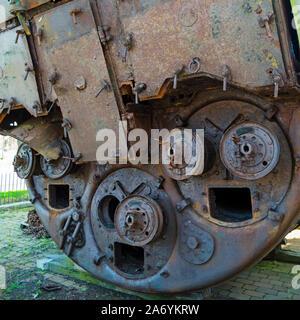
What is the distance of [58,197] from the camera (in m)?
4.88

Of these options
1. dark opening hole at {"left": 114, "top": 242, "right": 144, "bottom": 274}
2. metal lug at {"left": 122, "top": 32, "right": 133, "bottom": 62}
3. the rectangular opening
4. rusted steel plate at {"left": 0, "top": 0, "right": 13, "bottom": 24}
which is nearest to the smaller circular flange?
metal lug at {"left": 122, "top": 32, "right": 133, "bottom": 62}

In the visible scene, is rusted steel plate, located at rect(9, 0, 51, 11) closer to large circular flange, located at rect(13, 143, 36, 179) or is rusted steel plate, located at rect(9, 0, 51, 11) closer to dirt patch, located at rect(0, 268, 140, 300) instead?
large circular flange, located at rect(13, 143, 36, 179)

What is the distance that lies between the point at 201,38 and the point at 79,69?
142 cm

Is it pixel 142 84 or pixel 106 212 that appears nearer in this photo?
pixel 142 84

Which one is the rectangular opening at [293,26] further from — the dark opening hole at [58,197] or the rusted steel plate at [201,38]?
the dark opening hole at [58,197]

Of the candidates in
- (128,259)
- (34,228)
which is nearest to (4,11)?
(128,259)

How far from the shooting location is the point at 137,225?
3.29 metres

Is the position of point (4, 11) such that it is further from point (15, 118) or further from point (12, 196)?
point (12, 196)

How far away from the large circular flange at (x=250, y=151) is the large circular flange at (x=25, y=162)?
10.1ft

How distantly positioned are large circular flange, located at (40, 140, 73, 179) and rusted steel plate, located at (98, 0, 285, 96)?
1.78 m

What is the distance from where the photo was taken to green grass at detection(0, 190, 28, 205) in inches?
435

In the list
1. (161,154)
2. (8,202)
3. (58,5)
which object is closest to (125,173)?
(161,154)

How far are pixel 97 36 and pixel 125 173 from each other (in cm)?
160

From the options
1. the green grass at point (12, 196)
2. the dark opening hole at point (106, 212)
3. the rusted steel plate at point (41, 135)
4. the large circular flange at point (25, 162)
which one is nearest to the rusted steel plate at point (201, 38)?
the dark opening hole at point (106, 212)
